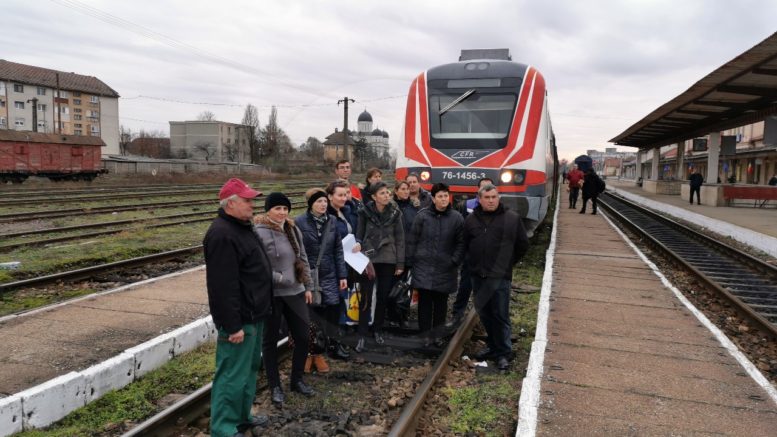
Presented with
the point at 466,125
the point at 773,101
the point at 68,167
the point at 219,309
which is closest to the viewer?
the point at 219,309

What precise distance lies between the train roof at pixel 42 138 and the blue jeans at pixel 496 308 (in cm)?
3219

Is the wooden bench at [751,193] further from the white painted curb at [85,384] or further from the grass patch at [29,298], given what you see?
the grass patch at [29,298]

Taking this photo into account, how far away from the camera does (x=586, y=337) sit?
590 cm

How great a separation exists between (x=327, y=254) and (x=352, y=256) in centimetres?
35

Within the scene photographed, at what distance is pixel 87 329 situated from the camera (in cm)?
568

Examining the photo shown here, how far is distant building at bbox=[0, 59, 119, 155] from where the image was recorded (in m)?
67.1

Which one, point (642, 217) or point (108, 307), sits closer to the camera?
point (108, 307)

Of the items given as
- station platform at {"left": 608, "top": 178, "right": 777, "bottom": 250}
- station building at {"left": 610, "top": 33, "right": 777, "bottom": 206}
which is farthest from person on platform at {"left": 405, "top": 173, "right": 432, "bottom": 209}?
station platform at {"left": 608, "top": 178, "right": 777, "bottom": 250}

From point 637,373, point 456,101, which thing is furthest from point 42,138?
point 637,373

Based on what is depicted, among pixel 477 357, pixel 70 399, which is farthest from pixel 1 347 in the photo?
pixel 477 357

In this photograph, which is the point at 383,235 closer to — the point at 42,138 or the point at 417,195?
the point at 417,195

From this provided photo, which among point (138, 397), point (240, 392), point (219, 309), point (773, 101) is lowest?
point (138, 397)

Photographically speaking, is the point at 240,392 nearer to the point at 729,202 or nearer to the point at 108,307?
the point at 108,307

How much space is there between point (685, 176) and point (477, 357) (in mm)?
64738
